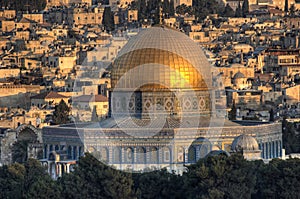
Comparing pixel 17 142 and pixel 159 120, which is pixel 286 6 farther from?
pixel 159 120

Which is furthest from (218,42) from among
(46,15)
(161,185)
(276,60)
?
(161,185)

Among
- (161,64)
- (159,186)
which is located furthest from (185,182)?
(161,64)

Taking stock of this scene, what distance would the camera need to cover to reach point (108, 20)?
519ft

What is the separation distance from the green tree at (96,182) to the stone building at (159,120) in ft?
10.9

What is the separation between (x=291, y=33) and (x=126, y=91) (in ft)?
236

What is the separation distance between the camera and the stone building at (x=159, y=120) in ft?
224

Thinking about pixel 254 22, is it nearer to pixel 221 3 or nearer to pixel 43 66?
pixel 221 3

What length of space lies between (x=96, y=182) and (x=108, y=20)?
95.9 m

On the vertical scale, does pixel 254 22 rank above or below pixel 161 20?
below

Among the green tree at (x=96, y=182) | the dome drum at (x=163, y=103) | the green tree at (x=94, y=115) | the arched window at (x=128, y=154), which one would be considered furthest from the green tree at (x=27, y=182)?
the green tree at (x=94, y=115)

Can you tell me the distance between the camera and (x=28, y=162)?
67.8 m

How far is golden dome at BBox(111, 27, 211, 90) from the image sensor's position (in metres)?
69.8

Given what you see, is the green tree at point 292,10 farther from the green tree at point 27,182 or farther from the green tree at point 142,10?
the green tree at point 27,182

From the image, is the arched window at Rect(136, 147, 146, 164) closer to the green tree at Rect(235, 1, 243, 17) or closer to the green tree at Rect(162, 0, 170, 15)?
the green tree at Rect(162, 0, 170, 15)
